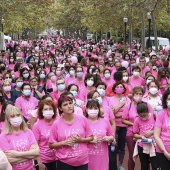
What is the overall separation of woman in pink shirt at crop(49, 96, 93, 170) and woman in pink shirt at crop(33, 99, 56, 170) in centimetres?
50

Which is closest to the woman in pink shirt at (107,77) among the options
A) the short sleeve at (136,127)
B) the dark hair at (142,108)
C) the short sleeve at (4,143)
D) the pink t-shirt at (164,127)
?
the short sleeve at (136,127)

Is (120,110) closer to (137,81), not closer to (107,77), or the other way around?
(137,81)

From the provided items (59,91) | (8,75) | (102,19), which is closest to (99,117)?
(59,91)

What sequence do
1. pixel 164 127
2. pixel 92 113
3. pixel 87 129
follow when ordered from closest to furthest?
pixel 87 129 → pixel 164 127 → pixel 92 113

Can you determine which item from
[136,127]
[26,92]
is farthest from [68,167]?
[26,92]

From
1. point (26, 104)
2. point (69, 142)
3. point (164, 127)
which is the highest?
point (26, 104)

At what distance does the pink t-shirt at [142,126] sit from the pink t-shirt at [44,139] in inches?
56.6

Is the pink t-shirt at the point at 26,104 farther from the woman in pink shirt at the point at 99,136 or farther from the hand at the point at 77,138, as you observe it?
the hand at the point at 77,138

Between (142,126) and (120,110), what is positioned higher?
(120,110)

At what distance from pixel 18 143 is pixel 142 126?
90.0 inches

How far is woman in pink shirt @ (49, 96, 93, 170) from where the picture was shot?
5.68m

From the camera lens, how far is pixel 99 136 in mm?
6188

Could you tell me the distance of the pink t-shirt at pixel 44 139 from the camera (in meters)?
6.27

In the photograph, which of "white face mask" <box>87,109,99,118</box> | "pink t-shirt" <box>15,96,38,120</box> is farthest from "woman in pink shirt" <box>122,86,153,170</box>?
"pink t-shirt" <box>15,96,38,120</box>
